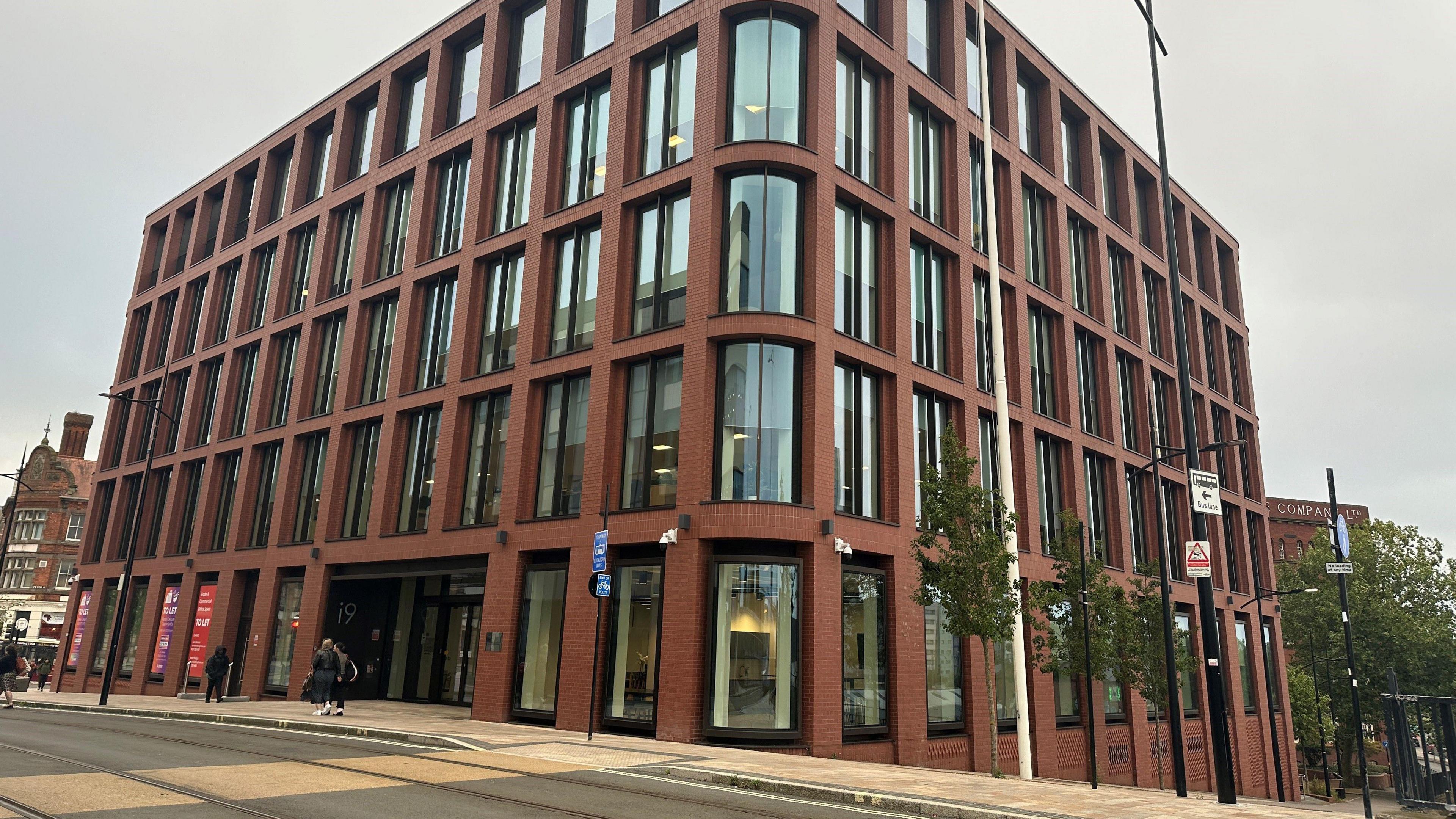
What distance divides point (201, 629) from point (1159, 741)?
34.9 metres

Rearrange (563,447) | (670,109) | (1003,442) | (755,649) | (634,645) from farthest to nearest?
(670,109)
(563,447)
(634,645)
(755,649)
(1003,442)

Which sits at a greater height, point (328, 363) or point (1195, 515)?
point (328, 363)

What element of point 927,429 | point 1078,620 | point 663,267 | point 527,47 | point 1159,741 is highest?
point 527,47

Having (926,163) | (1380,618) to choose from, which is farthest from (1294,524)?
(926,163)

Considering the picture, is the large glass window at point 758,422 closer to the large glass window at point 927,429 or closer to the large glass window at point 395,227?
the large glass window at point 927,429

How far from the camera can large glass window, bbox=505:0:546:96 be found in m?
30.2

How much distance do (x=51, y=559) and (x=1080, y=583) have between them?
3298 inches

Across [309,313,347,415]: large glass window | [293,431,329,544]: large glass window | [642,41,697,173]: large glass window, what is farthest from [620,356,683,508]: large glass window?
[309,313,347,415]: large glass window

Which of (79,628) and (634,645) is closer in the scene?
(634,645)

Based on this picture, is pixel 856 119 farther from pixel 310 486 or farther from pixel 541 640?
pixel 310 486

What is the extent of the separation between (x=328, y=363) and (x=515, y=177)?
11.3m

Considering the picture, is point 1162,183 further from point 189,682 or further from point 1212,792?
point 189,682

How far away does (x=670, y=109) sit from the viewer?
25.3 meters

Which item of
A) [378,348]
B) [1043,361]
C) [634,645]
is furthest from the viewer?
[378,348]
